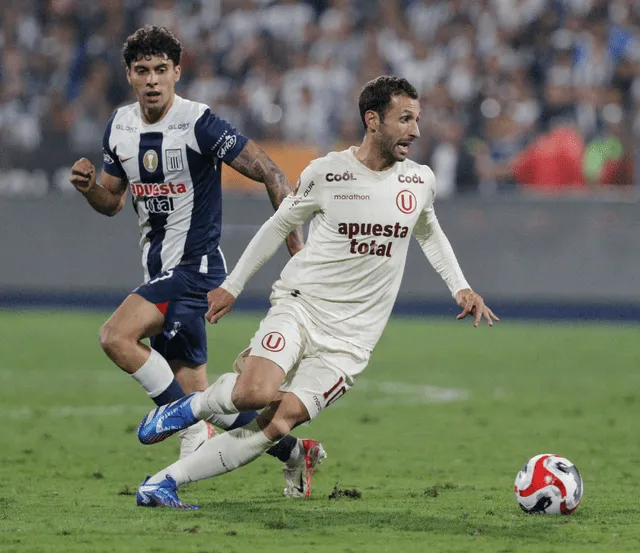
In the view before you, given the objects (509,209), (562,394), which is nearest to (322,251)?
(562,394)

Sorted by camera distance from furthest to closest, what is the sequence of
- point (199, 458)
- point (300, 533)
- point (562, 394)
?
point (562, 394)
point (199, 458)
point (300, 533)

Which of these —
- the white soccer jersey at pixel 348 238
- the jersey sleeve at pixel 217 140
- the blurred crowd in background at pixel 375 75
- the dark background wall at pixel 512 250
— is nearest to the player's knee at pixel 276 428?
the white soccer jersey at pixel 348 238

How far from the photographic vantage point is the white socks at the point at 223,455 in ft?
19.6

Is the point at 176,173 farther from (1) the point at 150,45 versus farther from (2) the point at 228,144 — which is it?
(1) the point at 150,45

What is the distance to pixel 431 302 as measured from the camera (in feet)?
56.8

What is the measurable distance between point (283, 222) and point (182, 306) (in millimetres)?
930

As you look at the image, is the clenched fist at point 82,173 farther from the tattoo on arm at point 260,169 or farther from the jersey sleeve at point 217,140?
the tattoo on arm at point 260,169

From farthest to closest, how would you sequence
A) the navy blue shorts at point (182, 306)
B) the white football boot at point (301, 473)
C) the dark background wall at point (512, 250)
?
the dark background wall at point (512, 250), the navy blue shorts at point (182, 306), the white football boot at point (301, 473)

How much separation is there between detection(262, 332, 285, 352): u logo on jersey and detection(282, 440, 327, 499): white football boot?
918 mm

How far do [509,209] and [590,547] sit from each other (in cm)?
1168

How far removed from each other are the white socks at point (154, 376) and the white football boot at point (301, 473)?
77 cm

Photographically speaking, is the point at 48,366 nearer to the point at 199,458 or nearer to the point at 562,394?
the point at 562,394

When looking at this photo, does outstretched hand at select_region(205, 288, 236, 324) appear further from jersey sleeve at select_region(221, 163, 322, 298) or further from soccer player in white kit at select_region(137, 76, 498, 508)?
jersey sleeve at select_region(221, 163, 322, 298)

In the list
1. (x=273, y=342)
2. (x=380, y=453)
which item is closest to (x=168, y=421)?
(x=273, y=342)
